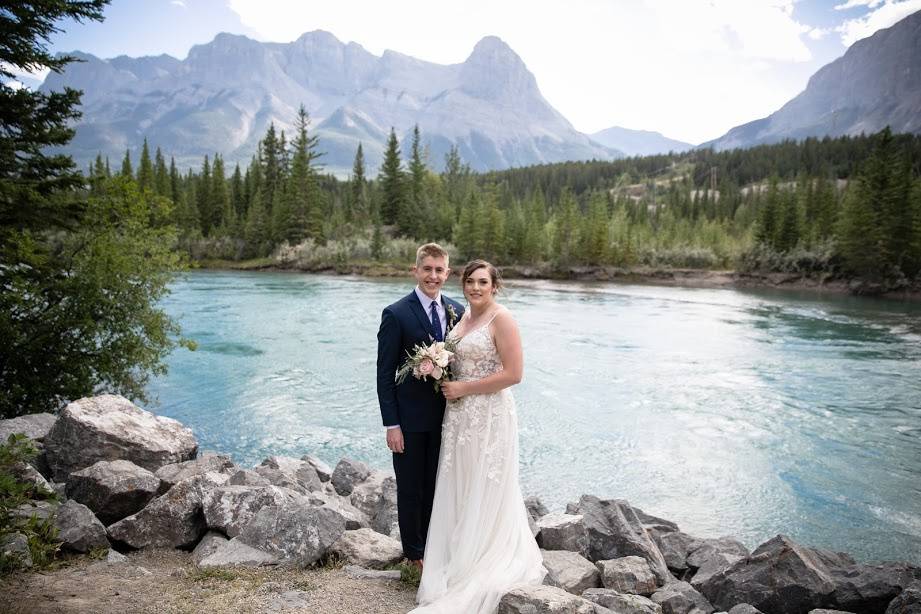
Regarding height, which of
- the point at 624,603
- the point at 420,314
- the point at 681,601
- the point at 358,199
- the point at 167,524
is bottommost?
the point at 681,601

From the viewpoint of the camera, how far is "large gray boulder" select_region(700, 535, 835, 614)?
6.02m

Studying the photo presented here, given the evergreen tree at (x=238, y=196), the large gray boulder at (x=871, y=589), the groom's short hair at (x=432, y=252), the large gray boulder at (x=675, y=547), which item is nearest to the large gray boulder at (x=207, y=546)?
the groom's short hair at (x=432, y=252)

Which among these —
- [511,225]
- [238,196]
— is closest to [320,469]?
[511,225]

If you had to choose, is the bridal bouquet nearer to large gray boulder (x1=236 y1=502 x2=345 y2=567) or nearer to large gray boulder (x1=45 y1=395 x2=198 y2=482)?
large gray boulder (x1=236 y1=502 x2=345 y2=567)

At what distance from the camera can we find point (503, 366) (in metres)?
4.80

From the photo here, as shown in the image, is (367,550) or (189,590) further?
(367,550)

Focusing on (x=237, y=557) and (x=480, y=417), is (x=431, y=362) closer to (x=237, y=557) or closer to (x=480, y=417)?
(x=480, y=417)

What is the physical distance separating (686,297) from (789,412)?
124ft

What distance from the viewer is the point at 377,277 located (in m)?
64.0

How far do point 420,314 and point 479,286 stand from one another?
663 mm

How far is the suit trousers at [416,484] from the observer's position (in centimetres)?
509

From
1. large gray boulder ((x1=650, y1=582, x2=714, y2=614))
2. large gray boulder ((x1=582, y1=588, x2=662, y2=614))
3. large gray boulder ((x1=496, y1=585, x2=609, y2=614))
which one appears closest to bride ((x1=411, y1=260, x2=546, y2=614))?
large gray boulder ((x1=496, y1=585, x2=609, y2=614))

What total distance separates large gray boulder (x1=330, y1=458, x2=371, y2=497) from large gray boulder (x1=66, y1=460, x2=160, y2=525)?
3481 mm

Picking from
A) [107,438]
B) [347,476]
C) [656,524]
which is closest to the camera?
[107,438]
